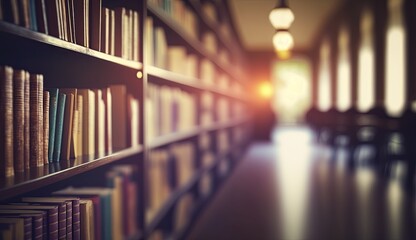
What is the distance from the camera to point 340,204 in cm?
387

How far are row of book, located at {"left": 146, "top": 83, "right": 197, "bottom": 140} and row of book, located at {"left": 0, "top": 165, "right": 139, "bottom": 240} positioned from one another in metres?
0.36

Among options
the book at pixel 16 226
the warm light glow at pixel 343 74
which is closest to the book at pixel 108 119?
the book at pixel 16 226

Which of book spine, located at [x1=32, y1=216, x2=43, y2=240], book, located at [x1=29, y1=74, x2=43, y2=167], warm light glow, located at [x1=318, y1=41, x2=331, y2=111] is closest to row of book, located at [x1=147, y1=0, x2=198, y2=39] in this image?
book, located at [x1=29, y1=74, x2=43, y2=167]

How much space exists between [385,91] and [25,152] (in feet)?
24.4

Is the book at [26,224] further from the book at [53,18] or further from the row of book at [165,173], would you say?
the row of book at [165,173]

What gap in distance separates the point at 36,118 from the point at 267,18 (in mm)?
9253

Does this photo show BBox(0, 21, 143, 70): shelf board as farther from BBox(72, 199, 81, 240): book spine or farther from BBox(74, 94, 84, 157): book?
BBox(72, 199, 81, 240): book spine

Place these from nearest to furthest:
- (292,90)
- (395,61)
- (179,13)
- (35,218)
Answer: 1. (35,218)
2. (179,13)
3. (395,61)
4. (292,90)

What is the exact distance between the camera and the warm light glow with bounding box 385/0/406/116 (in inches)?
272

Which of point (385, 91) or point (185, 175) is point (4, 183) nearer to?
point (185, 175)

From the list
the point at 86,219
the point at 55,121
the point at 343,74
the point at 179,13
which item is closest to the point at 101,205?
the point at 86,219

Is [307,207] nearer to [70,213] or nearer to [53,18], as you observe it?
[70,213]

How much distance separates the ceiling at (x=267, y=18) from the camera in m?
8.58

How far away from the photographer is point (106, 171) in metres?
1.98
